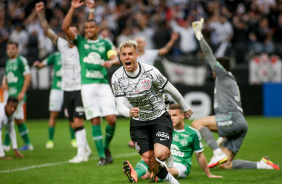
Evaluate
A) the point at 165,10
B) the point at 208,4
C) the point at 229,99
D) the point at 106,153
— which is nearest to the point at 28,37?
the point at 165,10

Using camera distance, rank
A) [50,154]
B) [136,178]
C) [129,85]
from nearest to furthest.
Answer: [129,85] → [136,178] → [50,154]

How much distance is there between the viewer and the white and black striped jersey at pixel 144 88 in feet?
21.3

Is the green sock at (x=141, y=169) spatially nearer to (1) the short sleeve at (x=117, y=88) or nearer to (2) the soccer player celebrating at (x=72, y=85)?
(1) the short sleeve at (x=117, y=88)

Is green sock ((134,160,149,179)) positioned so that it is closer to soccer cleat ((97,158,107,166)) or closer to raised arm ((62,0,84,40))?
soccer cleat ((97,158,107,166))

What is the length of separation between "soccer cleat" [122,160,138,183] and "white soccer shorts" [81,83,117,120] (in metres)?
2.50

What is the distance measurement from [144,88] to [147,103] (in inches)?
8.6

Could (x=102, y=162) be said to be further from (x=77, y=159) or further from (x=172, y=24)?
(x=172, y=24)

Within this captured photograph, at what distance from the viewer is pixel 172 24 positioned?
19703mm

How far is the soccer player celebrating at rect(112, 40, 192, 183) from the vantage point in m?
6.48

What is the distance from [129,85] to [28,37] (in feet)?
50.7

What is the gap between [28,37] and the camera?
21.1 metres

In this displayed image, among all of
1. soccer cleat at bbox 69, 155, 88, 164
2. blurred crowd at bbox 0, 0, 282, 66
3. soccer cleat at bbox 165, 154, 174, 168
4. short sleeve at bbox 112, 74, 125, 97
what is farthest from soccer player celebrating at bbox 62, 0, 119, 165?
blurred crowd at bbox 0, 0, 282, 66

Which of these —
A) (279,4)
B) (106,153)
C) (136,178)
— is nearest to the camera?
(136,178)

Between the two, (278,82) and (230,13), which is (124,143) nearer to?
(278,82)
